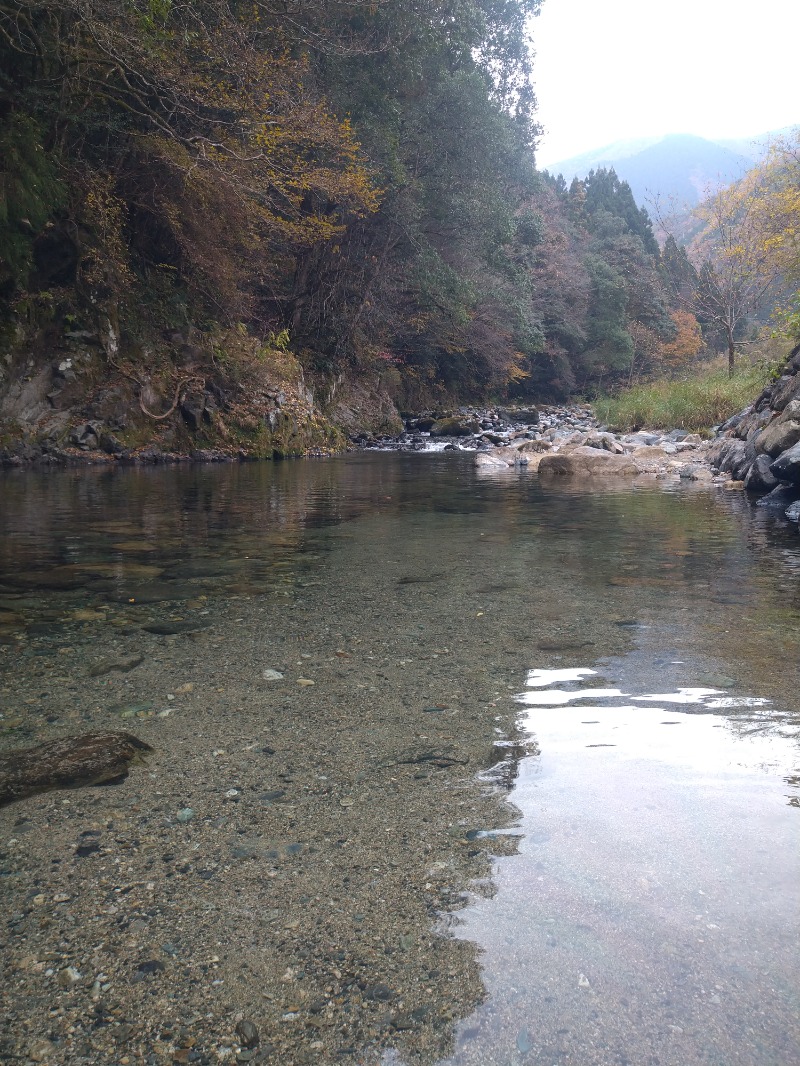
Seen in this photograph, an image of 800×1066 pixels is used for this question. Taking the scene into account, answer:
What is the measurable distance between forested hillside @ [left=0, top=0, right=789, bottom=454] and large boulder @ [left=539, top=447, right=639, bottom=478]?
580 centimetres

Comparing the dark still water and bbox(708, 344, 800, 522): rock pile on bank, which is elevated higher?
bbox(708, 344, 800, 522): rock pile on bank

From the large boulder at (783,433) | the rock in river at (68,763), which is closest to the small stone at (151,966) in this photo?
the rock in river at (68,763)

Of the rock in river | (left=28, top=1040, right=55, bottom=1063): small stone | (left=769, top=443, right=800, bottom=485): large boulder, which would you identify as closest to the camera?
(left=28, top=1040, right=55, bottom=1063): small stone

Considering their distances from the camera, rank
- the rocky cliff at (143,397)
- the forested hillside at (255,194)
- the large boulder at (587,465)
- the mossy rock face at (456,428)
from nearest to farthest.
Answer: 1. the forested hillside at (255,194)
2. the large boulder at (587,465)
3. the rocky cliff at (143,397)
4. the mossy rock face at (456,428)

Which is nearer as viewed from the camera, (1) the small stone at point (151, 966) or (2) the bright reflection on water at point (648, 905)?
(2) the bright reflection on water at point (648, 905)

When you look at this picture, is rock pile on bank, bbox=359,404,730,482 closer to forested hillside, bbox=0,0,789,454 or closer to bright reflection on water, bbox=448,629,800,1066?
forested hillside, bbox=0,0,789,454

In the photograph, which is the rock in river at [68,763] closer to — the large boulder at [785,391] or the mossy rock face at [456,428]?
the large boulder at [785,391]

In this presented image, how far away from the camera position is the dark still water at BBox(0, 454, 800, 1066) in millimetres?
1100

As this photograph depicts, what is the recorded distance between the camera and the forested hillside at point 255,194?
10484 millimetres

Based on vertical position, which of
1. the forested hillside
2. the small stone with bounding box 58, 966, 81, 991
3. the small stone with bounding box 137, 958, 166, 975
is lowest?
the small stone with bounding box 58, 966, 81, 991

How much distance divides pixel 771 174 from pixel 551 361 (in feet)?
55.1

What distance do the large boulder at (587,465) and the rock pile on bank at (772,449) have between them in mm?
1320

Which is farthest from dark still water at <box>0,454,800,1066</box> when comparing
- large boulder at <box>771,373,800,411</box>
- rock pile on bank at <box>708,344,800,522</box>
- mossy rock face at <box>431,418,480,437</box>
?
mossy rock face at <box>431,418,480,437</box>

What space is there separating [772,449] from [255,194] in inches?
347
